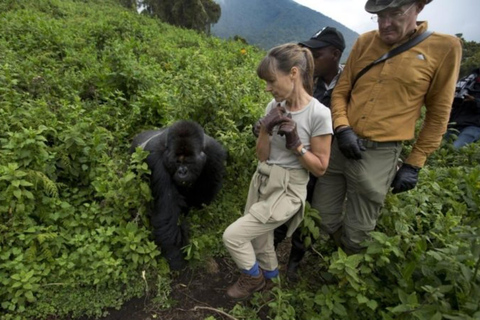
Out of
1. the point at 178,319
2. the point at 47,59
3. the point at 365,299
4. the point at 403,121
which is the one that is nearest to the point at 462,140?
the point at 403,121

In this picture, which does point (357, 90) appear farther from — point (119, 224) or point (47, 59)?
point (47, 59)

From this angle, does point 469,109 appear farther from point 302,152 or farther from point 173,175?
point 173,175

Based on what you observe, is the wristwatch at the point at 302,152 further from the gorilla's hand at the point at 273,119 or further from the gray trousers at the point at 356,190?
the gray trousers at the point at 356,190

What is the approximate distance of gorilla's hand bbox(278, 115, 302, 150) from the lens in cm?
175

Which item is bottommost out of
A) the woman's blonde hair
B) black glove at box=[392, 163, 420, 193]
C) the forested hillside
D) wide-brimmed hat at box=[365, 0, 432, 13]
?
black glove at box=[392, 163, 420, 193]

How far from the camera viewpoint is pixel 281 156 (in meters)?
2.04

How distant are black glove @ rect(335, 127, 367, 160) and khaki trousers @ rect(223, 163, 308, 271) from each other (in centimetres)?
29

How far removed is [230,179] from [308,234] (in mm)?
1152

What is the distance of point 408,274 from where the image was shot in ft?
6.00

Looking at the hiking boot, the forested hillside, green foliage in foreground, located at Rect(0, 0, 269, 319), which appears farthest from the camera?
the forested hillside

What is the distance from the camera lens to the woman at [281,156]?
6.00 feet

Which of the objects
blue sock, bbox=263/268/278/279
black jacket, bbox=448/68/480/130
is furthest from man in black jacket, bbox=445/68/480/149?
blue sock, bbox=263/268/278/279

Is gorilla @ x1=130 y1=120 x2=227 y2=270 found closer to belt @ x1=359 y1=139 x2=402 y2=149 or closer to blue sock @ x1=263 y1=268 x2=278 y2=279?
blue sock @ x1=263 y1=268 x2=278 y2=279

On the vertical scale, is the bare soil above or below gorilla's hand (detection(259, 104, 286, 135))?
below
